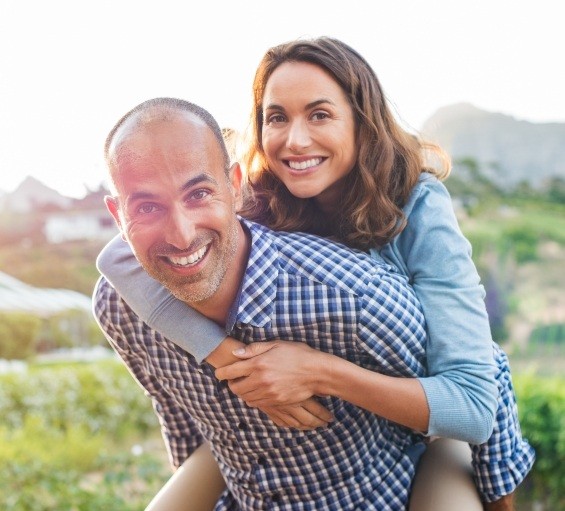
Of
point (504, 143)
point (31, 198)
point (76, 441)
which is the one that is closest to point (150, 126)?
point (76, 441)

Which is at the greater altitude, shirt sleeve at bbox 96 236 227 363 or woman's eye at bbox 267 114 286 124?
woman's eye at bbox 267 114 286 124

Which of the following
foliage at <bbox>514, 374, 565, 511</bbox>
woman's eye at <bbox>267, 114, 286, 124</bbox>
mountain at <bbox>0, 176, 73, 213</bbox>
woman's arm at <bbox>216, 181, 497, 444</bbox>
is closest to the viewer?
woman's arm at <bbox>216, 181, 497, 444</bbox>

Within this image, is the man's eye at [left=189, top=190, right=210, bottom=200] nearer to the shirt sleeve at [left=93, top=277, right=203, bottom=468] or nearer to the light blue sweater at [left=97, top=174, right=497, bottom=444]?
the light blue sweater at [left=97, top=174, right=497, bottom=444]

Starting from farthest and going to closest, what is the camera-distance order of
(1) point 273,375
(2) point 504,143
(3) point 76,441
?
1. (2) point 504,143
2. (3) point 76,441
3. (1) point 273,375

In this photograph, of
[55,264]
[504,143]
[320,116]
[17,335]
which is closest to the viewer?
[320,116]

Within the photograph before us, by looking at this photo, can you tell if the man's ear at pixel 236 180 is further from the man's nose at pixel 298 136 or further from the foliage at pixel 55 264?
the foliage at pixel 55 264

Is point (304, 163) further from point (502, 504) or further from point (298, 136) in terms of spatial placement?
point (502, 504)

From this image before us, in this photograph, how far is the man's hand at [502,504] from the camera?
6.57 feet

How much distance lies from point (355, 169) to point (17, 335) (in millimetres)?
6927

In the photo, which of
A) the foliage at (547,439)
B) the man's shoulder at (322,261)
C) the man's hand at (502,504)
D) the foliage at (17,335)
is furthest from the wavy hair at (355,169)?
the foliage at (17,335)

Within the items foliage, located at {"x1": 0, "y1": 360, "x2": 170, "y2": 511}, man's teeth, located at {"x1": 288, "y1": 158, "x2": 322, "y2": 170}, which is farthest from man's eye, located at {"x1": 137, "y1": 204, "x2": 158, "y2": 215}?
foliage, located at {"x1": 0, "y1": 360, "x2": 170, "y2": 511}

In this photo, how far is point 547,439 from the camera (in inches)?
155

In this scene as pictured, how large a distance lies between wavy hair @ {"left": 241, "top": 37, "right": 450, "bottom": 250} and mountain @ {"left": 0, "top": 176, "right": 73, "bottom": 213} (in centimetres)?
787

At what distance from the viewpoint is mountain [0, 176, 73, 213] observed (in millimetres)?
9875
